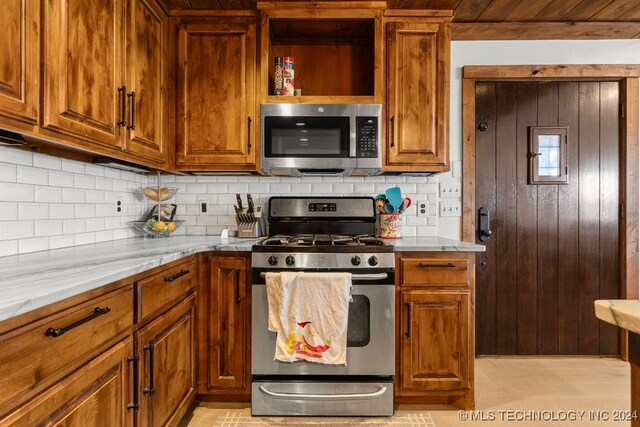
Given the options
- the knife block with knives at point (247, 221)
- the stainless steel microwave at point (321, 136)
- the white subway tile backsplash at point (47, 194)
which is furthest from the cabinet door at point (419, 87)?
the white subway tile backsplash at point (47, 194)

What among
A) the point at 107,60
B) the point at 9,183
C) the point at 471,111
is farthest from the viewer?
the point at 471,111

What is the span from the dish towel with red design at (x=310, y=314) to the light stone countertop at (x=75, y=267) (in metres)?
0.31

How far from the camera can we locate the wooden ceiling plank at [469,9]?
2309mm

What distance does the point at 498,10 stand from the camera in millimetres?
2400

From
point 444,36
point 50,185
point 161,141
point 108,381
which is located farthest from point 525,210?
point 50,185

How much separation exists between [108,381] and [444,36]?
7.90 feet

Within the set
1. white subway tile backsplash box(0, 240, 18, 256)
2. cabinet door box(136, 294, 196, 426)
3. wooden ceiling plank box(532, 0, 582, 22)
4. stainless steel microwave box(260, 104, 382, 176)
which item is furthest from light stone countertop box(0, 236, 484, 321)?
wooden ceiling plank box(532, 0, 582, 22)

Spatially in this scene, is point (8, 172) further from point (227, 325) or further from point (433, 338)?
point (433, 338)

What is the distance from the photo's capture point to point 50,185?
1.72 metres

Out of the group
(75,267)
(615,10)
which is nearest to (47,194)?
(75,267)

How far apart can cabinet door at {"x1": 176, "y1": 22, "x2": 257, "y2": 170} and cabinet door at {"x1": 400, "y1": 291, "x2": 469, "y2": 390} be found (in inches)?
49.9

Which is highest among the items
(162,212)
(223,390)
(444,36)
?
(444,36)

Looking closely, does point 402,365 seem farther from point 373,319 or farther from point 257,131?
point 257,131

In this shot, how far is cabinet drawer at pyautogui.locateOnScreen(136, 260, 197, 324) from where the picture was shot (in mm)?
1393
